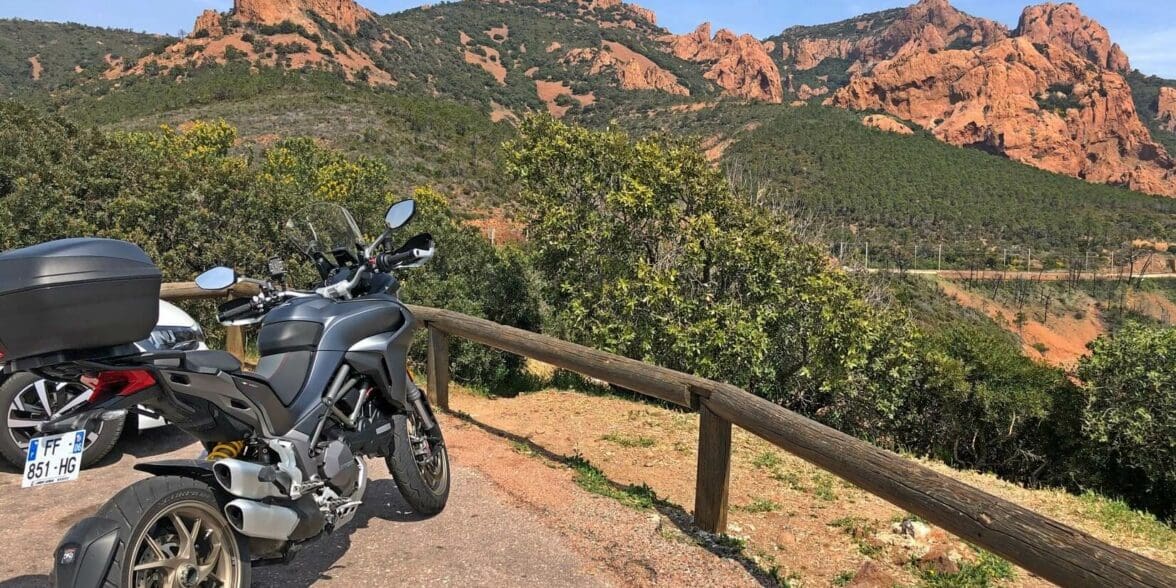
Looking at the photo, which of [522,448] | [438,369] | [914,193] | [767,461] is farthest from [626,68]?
[522,448]

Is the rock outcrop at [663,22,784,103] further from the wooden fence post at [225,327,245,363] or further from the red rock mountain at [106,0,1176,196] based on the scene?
the wooden fence post at [225,327,245,363]

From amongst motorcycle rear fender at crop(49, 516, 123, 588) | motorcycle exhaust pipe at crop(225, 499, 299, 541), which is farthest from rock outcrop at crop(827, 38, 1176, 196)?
motorcycle rear fender at crop(49, 516, 123, 588)

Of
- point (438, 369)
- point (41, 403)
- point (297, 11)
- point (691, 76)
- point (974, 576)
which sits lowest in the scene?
point (974, 576)

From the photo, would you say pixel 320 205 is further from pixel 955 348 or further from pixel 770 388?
pixel 955 348

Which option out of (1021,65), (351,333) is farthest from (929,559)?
(1021,65)

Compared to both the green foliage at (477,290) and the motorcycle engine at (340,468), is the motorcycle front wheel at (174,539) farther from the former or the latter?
the green foliage at (477,290)

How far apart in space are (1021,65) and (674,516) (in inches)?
7355

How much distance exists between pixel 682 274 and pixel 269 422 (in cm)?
1217

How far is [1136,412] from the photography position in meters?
18.3

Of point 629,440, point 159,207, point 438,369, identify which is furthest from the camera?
point 159,207

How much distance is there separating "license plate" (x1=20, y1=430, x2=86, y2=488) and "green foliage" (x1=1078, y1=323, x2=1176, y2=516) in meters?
22.0

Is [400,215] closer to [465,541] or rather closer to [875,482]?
[465,541]

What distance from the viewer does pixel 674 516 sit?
172 inches

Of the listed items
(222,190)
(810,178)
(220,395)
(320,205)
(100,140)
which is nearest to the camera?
(220,395)
